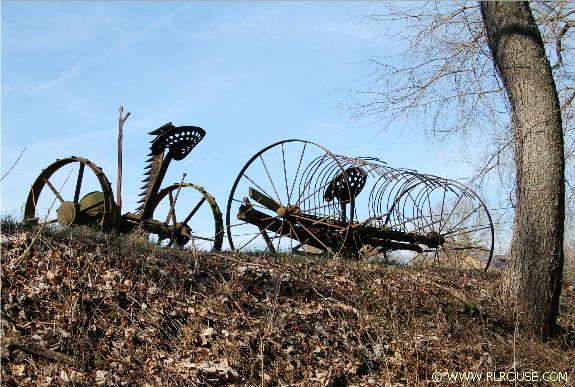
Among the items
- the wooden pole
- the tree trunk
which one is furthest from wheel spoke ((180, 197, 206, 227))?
the tree trunk

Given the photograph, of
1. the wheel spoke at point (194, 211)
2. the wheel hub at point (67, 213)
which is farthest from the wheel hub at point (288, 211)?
the wheel hub at point (67, 213)

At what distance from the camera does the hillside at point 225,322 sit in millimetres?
7590

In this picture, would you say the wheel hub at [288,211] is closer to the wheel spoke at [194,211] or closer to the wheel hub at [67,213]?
the wheel spoke at [194,211]

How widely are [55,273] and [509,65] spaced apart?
21.1 ft

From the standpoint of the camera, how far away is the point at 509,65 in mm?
10695

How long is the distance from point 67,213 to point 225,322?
3995mm

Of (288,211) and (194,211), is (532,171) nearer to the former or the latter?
(288,211)

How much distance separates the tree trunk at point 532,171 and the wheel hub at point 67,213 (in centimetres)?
612

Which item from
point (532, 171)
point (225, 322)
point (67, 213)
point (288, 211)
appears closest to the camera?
point (225, 322)

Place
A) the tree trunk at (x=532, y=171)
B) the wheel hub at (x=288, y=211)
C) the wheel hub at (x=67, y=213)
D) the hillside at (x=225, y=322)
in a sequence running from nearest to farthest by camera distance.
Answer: the hillside at (x=225, y=322)
the tree trunk at (x=532, y=171)
the wheel hub at (x=67, y=213)
the wheel hub at (x=288, y=211)

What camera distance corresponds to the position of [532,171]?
33.9 ft

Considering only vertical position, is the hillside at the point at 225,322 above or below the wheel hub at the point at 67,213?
below

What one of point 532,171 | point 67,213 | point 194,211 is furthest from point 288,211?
point 532,171

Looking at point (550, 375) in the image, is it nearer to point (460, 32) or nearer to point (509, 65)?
point (509, 65)
